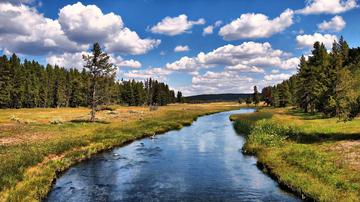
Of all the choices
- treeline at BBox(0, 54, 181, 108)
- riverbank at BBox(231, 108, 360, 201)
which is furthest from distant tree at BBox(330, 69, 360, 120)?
treeline at BBox(0, 54, 181, 108)

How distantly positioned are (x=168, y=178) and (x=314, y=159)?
38.9ft

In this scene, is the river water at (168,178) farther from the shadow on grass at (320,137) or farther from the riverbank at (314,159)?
the shadow on grass at (320,137)

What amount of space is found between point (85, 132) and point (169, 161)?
803 inches

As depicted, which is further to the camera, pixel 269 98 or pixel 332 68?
pixel 269 98

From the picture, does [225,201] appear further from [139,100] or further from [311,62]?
[139,100]

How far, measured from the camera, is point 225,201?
21891mm

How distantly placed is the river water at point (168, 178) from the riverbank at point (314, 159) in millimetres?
1246

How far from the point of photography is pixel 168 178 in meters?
28.3

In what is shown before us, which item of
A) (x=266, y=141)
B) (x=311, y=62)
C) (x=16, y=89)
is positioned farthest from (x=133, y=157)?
(x=16, y=89)

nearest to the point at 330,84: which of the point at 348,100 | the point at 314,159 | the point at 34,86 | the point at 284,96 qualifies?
the point at 348,100

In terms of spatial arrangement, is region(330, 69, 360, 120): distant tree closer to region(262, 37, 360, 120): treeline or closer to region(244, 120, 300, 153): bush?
region(262, 37, 360, 120): treeline

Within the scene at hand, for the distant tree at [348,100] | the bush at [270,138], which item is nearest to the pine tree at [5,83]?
the bush at [270,138]

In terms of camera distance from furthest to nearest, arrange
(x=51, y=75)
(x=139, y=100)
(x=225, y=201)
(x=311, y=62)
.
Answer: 1. (x=139, y=100)
2. (x=51, y=75)
3. (x=311, y=62)
4. (x=225, y=201)

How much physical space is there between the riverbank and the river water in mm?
1246
